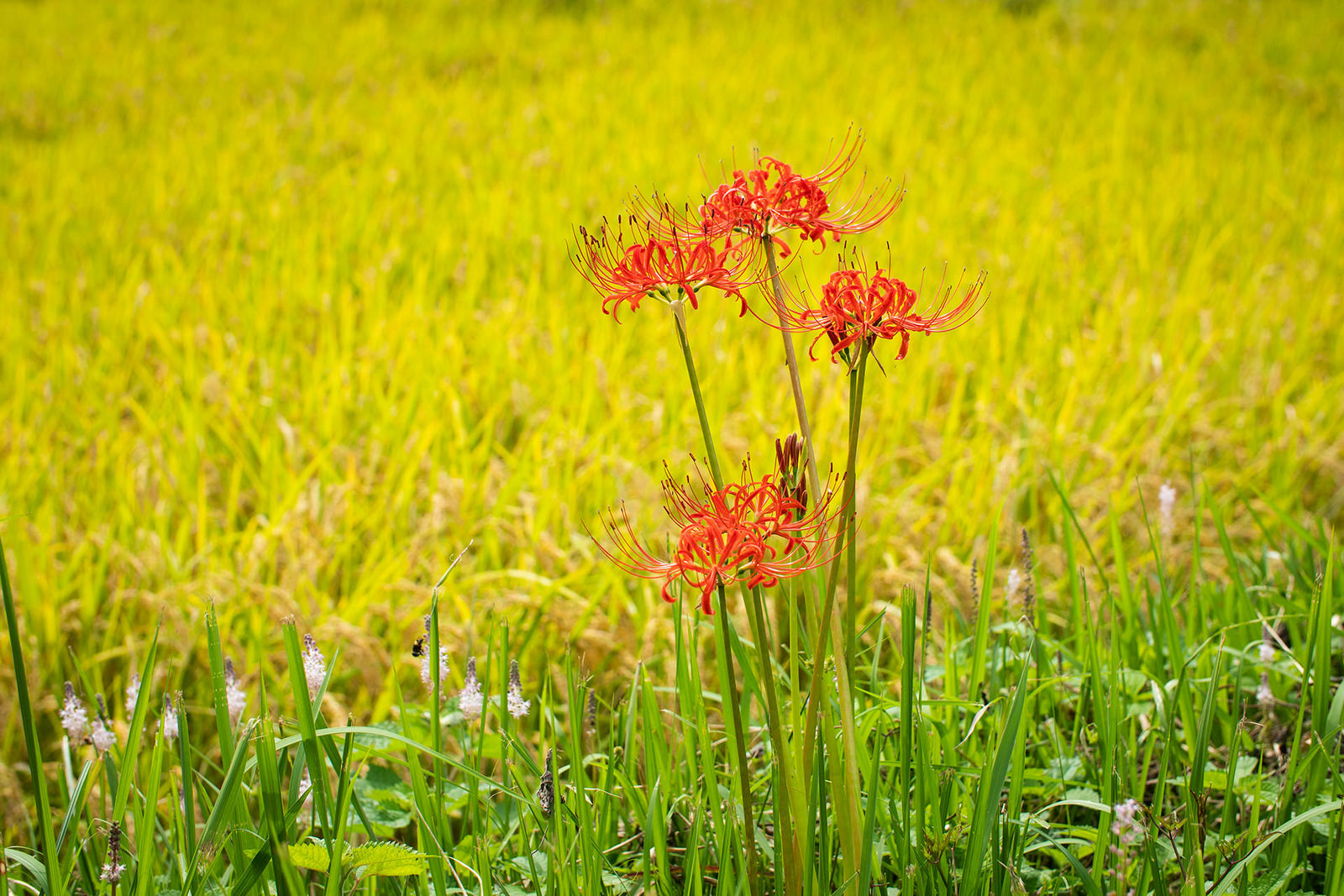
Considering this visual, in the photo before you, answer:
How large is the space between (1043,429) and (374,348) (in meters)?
1.98

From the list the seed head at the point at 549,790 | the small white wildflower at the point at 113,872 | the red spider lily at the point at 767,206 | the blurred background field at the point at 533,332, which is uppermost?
the blurred background field at the point at 533,332

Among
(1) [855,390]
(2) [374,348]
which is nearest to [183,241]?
(2) [374,348]

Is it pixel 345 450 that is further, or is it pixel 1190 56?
pixel 1190 56

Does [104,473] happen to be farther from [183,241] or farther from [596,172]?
[596,172]

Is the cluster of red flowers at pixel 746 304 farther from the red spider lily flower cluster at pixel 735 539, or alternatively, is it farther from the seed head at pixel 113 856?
the seed head at pixel 113 856

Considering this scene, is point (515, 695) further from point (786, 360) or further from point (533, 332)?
point (533, 332)

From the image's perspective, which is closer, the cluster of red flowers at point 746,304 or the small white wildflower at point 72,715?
the cluster of red flowers at point 746,304

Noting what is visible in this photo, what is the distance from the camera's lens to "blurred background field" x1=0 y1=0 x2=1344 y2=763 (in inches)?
83.4

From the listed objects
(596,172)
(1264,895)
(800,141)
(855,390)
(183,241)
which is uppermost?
(800,141)

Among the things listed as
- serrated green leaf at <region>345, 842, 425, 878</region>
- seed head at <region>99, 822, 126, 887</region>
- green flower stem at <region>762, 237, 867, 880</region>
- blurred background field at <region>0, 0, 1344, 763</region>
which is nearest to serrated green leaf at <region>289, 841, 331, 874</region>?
serrated green leaf at <region>345, 842, 425, 878</region>

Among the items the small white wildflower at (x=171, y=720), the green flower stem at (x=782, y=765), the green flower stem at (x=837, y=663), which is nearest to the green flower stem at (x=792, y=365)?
the green flower stem at (x=837, y=663)

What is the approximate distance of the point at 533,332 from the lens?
313cm

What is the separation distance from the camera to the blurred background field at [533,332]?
2.12 meters

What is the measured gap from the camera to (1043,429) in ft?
8.50
